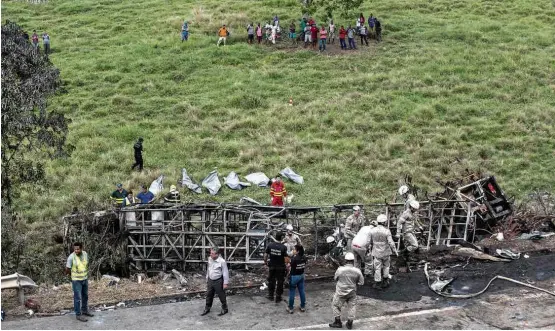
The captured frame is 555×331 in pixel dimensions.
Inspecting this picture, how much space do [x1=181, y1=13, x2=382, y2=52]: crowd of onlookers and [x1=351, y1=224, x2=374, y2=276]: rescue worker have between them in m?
25.6

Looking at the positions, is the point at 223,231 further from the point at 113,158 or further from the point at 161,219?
the point at 113,158

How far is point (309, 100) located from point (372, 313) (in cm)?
2097

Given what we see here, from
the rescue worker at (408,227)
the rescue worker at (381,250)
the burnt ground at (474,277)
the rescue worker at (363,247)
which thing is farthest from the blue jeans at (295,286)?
the rescue worker at (408,227)

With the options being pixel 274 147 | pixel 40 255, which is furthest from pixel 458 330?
pixel 274 147

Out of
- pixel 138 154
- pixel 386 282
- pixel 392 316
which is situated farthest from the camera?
pixel 138 154

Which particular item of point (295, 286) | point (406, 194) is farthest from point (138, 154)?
point (295, 286)

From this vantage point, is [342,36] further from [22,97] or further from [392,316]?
[392,316]

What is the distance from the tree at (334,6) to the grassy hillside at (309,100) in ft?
3.74

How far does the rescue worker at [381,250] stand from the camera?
15.1 meters

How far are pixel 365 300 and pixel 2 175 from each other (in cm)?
1062

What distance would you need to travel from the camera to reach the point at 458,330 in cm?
1332

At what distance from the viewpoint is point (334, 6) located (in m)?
40.8

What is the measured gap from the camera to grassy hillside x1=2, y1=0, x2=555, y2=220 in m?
27.1

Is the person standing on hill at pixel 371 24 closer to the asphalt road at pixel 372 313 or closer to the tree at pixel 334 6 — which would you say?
the tree at pixel 334 6
